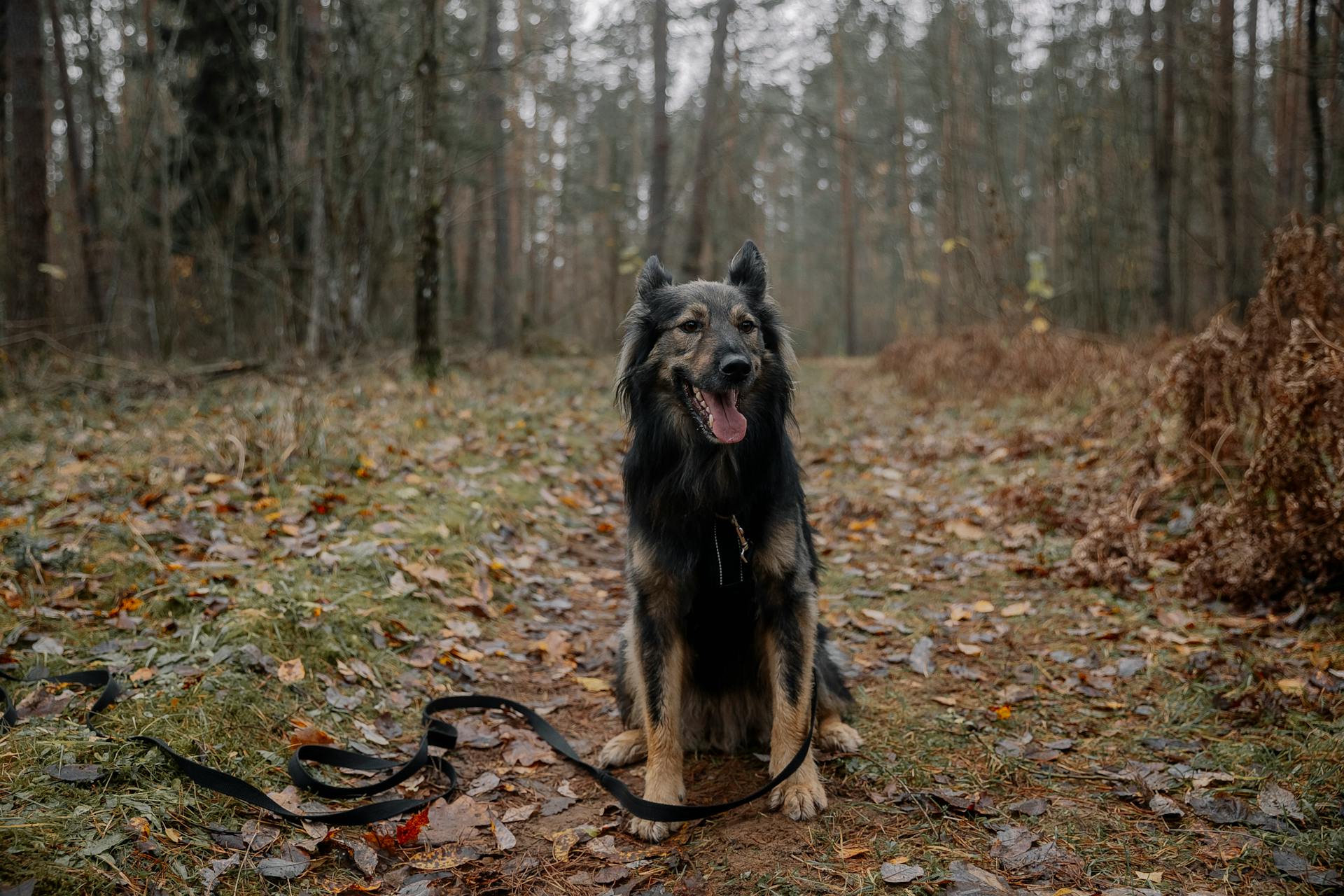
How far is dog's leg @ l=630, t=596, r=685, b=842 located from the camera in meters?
3.11

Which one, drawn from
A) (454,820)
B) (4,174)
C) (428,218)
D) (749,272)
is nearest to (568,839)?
(454,820)

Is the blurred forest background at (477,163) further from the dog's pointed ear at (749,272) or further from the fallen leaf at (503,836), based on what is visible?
the fallen leaf at (503,836)

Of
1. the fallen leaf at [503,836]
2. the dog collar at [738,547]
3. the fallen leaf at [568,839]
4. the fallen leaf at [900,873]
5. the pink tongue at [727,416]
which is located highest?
the pink tongue at [727,416]

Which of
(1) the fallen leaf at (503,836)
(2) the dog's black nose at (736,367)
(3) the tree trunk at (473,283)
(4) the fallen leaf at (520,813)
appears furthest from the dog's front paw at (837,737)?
(3) the tree trunk at (473,283)

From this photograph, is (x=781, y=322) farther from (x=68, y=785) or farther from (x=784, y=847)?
(x=68, y=785)

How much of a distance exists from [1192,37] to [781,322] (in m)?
12.1

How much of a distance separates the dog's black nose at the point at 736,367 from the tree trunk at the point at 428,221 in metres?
7.58

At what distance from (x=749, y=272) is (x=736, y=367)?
813 mm

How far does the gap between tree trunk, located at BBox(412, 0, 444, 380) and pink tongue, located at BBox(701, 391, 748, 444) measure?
7.50 meters

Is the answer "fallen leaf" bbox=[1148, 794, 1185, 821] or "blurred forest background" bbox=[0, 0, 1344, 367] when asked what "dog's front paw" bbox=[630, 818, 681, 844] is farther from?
"blurred forest background" bbox=[0, 0, 1344, 367]

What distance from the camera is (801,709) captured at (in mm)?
3125

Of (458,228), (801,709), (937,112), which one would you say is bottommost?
(801,709)

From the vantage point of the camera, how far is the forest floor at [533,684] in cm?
255

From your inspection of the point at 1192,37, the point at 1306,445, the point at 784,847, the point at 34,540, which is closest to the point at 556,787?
the point at 784,847
